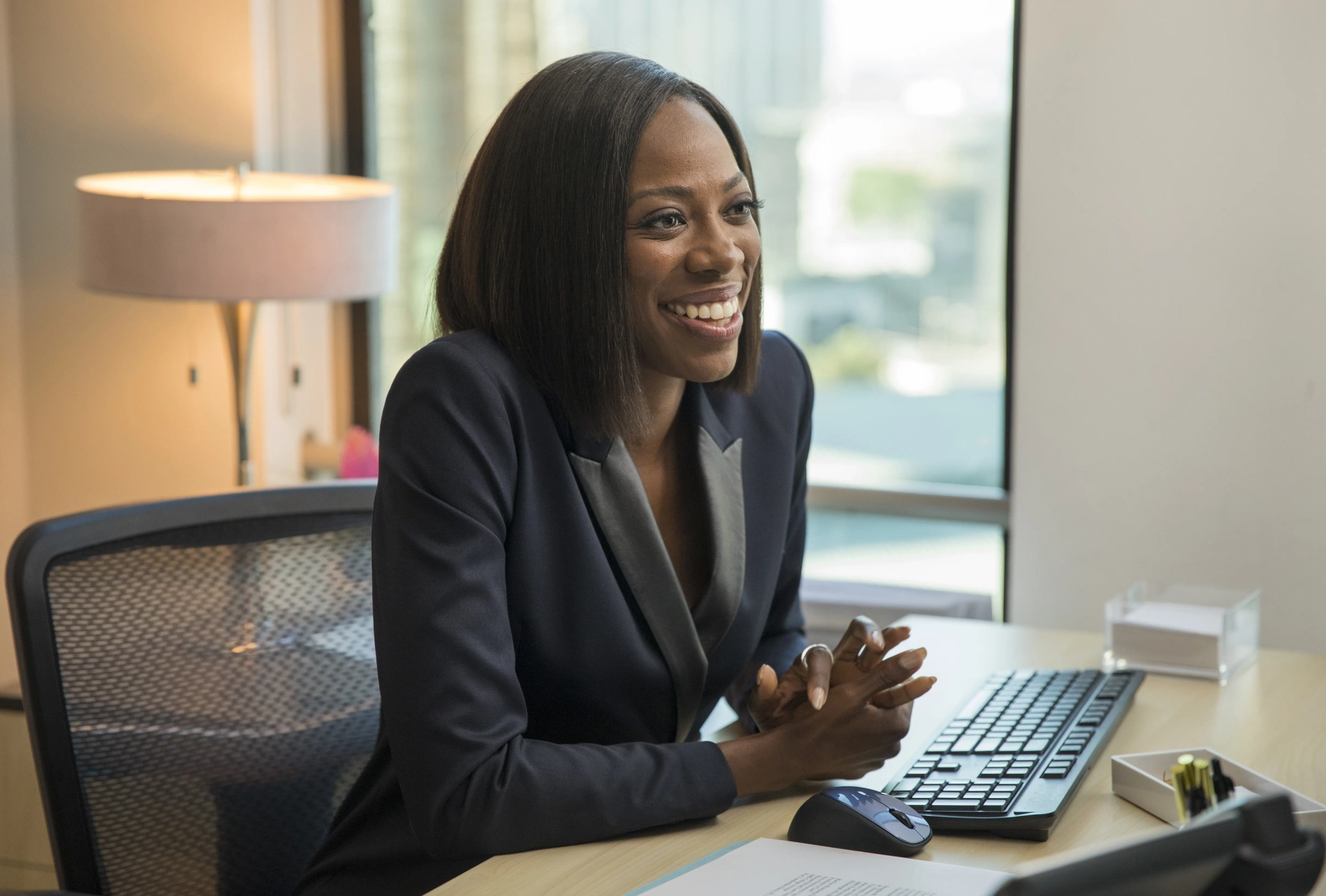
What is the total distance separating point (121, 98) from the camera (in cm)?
294

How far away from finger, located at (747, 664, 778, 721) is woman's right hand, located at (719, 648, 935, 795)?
0.04 metres

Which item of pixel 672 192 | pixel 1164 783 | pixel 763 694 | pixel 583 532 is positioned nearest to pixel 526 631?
pixel 583 532

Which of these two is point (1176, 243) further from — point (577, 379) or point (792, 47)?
point (577, 379)

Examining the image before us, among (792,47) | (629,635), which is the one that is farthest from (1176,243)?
(629,635)

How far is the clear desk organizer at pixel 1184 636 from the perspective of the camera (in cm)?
154

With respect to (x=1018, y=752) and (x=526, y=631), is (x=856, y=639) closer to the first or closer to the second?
(x=1018, y=752)

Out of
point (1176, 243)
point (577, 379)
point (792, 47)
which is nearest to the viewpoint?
point (577, 379)

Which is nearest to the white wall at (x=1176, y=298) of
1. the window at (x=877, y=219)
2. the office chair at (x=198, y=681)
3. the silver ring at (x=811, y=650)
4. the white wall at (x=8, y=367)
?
the window at (x=877, y=219)

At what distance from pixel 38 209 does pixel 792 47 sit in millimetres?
1724

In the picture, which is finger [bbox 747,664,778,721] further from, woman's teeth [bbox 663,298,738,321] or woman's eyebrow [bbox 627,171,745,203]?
woman's eyebrow [bbox 627,171,745,203]

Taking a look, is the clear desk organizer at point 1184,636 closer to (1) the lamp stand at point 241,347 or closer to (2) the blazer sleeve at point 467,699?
(2) the blazer sleeve at point 467,699

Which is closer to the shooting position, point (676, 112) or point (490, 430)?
point (490, 430)

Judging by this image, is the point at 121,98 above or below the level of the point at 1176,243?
above

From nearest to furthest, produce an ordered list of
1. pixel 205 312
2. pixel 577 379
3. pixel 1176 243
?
pixel 577 379 → pixel 1176 243 → pixel 205 312
